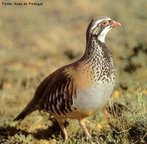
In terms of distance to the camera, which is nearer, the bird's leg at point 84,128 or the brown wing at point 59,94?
the brown wing at point 59,94

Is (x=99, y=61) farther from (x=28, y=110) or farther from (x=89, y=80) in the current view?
(x=28, y=110)

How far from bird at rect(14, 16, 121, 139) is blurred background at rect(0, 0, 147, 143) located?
487 millimetres

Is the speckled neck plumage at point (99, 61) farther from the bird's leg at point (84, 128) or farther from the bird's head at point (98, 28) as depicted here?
the bird's leg at point (84, 128)

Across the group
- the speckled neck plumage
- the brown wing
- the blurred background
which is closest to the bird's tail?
the brown wing

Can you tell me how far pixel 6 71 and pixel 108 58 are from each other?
552 cm

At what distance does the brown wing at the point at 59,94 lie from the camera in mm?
7145

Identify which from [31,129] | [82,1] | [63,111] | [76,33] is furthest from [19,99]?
[82,1]

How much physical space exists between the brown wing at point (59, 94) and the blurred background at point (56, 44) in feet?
2.56

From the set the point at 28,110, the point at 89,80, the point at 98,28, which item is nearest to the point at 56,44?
the point at 28,110

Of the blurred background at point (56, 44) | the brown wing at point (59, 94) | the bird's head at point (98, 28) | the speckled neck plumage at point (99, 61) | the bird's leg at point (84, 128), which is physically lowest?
the blurred background at point (56, 44)

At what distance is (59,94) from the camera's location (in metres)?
7.34

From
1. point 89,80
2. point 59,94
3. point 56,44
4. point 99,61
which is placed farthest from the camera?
point 56,44

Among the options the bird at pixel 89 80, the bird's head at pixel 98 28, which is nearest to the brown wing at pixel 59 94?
the bird at pixel 89 80

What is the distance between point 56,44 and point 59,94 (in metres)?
8.41
